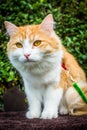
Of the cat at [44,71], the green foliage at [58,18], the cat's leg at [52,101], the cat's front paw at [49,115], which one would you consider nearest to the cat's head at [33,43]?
the cat at [44,71]

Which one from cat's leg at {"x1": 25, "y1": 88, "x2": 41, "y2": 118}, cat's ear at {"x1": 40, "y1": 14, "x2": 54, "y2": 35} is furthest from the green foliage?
cat's ear at {"x1": 40, "y1": 14, "x2": 54, "y2": 35}

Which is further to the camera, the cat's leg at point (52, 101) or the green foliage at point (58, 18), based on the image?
the green foliage at point (58, 18)

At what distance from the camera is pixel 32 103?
2781mm

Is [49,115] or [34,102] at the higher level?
[34,102]

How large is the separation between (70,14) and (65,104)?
2.41 meters

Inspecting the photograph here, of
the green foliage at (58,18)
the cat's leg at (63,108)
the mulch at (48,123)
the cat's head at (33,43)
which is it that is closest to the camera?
the mulch at (48,123)

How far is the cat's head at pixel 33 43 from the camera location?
2582mm

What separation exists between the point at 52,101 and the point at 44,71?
0.21 metres

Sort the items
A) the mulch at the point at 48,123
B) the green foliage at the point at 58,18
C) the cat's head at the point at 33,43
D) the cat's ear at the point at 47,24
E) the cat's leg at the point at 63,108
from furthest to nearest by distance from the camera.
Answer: the green foliage at the point at 58,18 < the cat's leg at the point at 63,108 < the cat's ear at the point at 47,24 < the cat's head at the point at 33,43 < the mulch at the point at 48,123

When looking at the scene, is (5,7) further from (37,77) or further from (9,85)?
(37,77)

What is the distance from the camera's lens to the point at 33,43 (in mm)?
2641

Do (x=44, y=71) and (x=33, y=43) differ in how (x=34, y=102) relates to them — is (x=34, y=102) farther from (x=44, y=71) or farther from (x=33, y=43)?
(x=33, y=43)

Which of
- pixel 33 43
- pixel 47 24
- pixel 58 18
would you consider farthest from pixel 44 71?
pixel 58 18

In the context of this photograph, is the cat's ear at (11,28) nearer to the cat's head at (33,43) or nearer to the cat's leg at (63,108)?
the cat's head at (33,43)
